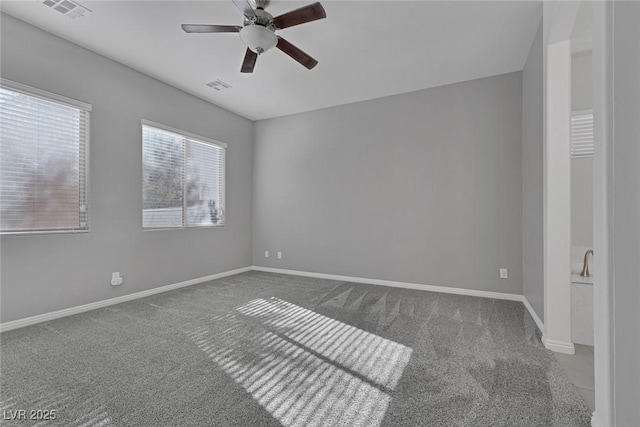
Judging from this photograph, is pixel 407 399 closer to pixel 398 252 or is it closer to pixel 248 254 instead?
pixel 398 252

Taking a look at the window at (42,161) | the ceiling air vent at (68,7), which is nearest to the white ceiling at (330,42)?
the ceiling air vent at (68,7)

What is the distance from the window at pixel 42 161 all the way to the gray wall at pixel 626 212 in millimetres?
4377

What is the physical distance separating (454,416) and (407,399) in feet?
0.82

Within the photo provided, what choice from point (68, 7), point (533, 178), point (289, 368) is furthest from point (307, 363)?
point (68, 7)

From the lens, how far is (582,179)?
123 inches

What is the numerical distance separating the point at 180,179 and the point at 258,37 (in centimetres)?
272

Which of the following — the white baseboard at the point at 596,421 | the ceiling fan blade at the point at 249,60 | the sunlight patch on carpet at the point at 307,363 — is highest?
the ceiling fan blade at the point at 249,60

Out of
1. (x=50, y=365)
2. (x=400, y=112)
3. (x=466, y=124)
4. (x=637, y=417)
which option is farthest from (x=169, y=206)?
(x=637, y=417)

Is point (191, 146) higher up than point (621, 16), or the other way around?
point (191, 146)

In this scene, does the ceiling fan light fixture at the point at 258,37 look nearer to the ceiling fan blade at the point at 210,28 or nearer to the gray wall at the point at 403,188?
the ceiling fan blade at the point at 210,28

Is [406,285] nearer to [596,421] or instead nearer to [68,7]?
[596,421]

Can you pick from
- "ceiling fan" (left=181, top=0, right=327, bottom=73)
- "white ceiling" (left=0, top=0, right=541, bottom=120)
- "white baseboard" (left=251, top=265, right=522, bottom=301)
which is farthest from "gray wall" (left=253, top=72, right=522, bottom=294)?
"ceiling fan" (left=181, top=0, right=327, bottom=73)

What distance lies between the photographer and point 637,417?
1071 millimetres

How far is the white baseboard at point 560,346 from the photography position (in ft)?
7.26
